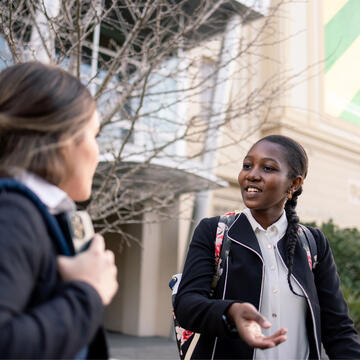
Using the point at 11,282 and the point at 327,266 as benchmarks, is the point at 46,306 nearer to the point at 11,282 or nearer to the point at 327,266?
the point at 11,282

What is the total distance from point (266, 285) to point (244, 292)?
4.1 inches

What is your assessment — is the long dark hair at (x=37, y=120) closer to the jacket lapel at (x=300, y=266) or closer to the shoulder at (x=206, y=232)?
the shoulder at (x=206, y=232)

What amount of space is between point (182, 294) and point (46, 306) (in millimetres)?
938

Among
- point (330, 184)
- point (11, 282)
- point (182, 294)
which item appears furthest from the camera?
point (330, 184)

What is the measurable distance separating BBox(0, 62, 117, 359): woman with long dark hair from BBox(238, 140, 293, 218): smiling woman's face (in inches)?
39.2

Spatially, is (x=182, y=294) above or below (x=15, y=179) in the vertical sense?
below

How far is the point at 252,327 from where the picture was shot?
1516 millimetres

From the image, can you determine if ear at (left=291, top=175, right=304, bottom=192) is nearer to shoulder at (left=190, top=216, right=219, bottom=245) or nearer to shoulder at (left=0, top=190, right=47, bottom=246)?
shoulder at (left=190, top=216, right=219, bottom=245)

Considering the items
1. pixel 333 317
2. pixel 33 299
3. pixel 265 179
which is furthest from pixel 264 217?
pixel 33 299

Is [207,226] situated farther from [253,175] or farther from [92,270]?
[92,270]

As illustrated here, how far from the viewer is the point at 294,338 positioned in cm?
189

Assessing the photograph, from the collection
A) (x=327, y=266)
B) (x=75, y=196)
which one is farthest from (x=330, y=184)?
(x=75, y=196)

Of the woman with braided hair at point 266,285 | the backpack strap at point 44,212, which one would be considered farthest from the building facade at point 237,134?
A: the backpack strap at point 44,212

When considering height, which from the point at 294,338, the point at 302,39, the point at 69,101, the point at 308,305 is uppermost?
the point at 302,39
